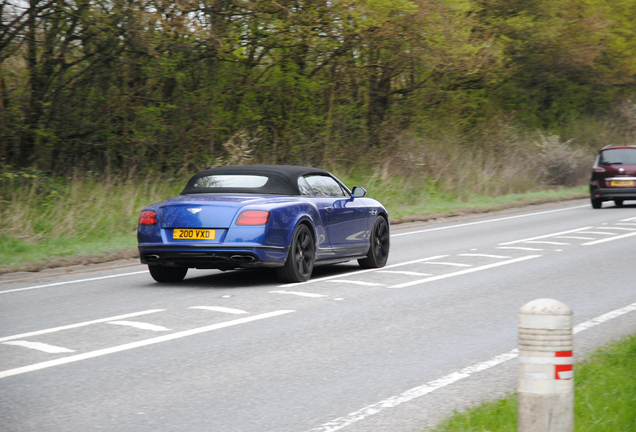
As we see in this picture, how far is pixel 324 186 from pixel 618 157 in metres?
16.4

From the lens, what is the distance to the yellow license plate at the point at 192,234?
9.69 m

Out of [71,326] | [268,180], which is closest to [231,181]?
[268,180]

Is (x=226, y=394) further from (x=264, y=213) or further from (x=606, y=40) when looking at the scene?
(x=606, y=40)

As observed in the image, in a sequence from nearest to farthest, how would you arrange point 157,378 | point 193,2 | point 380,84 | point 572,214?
point 157,378 < point 193,2 < point 572,214 < point 380,84

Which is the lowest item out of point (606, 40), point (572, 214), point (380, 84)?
point (572, 214)

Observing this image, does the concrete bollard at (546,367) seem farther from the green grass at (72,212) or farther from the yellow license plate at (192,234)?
the green grass at (72,212)

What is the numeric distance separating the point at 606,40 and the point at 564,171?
8.58 meters

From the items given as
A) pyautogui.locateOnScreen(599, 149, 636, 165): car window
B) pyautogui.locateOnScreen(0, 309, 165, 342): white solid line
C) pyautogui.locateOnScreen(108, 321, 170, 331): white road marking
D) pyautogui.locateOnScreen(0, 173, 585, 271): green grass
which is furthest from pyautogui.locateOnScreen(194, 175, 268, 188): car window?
pyautogui.locateOnScreen(599, 149, 636, 165): car window

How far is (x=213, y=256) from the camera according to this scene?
962cm

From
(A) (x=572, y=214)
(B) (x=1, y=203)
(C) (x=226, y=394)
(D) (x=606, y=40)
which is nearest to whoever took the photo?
(C) (x=226, y=394)

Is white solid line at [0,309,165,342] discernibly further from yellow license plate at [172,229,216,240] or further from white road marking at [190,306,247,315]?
yellow license plate at [172,229,216,240]

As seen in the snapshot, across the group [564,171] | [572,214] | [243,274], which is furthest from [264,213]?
[564,171]

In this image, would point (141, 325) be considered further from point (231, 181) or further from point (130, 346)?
point (231, 181)

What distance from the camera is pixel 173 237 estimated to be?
387 inches
